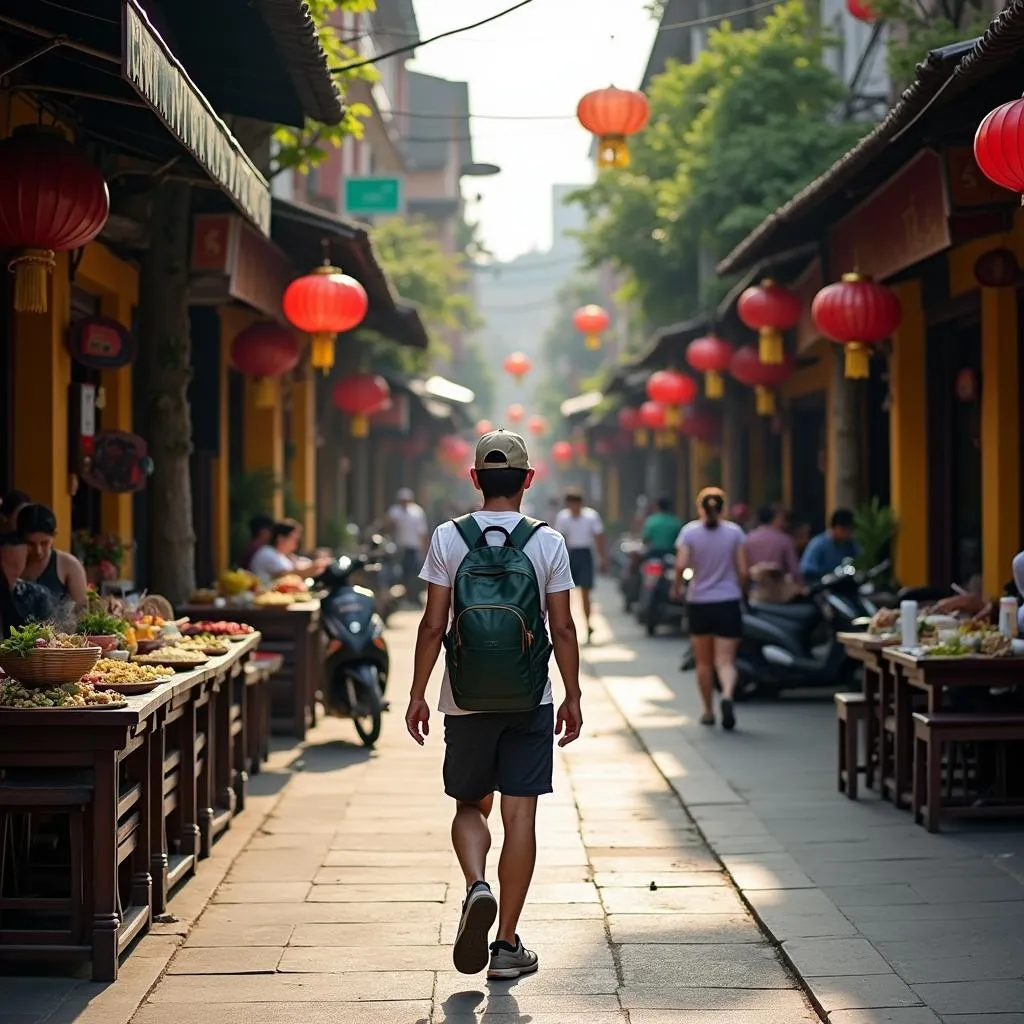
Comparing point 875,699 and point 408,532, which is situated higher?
point 408,532

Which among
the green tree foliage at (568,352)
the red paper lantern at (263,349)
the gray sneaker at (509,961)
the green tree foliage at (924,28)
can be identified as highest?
the green tree foliage at (568,352)

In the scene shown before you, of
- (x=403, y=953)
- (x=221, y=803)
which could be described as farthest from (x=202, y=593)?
(x=403, y=953)

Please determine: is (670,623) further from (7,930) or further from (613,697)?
(7,930)

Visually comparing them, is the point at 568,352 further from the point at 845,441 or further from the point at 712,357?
the point at 845,441

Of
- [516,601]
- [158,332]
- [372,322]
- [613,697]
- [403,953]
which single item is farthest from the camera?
[372,322]

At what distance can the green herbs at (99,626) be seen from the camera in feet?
26.2

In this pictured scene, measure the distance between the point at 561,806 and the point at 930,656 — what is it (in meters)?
2.28

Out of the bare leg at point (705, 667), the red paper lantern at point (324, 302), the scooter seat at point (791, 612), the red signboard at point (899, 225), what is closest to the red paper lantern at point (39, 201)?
the red signboard at point (899, 225)

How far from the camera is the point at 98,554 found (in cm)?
1234

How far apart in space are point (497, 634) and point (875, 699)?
461cm

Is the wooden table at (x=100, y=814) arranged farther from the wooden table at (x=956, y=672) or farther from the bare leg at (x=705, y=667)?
the bare leg at (x=705, y=667)

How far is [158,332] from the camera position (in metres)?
12.2

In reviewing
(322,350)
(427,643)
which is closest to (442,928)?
(427,643)

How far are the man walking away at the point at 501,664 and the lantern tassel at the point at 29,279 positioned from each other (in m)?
2.94
